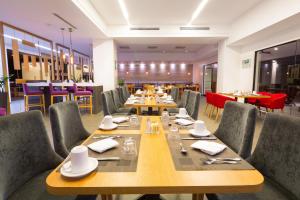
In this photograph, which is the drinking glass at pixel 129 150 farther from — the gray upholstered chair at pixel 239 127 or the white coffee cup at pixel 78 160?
the gray upholstered chair at pixel 239 127

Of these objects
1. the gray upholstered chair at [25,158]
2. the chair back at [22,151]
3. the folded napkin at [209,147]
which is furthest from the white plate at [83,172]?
the folded napkin at [209,147]

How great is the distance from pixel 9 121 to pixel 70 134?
689 millimetres

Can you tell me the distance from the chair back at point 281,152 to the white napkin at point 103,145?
1.14 metres

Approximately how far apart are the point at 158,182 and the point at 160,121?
114 centimetres

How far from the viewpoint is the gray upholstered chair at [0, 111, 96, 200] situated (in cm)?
111

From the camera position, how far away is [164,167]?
0.98 metres

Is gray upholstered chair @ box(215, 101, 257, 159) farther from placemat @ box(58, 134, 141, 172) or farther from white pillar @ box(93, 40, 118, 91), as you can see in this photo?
white pillar @ box(93, 40, 118, 91)

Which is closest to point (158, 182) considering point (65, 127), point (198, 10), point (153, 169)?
point (153, 169)

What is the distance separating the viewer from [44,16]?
4648 millimetres

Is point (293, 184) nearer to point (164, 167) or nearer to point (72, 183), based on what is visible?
point (164, 167)

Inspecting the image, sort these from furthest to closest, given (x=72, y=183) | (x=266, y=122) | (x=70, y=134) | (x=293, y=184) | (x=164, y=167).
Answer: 1. (x=70, y=134)
2. (x=266, y=122)
3. (x=293, y=184)
4. (x=164, y=167)
5. (x=72, y=183)

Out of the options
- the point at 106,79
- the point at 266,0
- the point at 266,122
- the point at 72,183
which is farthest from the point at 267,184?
the point at 106,79

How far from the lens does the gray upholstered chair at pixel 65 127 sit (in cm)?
158

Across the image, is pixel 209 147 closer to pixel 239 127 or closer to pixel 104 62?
pixel 239 127
